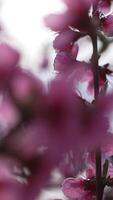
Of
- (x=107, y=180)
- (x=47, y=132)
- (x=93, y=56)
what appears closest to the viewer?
(x=47, y=132)

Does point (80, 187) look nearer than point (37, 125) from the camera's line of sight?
No

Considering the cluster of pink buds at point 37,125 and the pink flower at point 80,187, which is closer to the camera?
the cluster of pink buds at point 37,125

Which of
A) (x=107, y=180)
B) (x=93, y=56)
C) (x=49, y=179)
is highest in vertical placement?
(x=93, y=56)

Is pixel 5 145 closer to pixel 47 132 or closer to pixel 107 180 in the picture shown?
pixel 47 132

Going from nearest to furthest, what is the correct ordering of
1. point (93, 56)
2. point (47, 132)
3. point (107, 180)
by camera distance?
point (47, 132), point (93, 56), point (107, 180)

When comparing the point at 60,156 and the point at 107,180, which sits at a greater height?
the point at 107,180

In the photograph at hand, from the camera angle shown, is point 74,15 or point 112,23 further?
point 112,23

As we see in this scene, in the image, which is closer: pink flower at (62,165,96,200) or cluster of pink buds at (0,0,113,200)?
cluster of pink buds at (0,0,113,200)

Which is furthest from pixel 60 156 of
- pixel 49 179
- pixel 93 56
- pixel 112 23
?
pixel 112 23

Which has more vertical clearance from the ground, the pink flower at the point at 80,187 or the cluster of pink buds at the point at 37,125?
the pink flower at the point at 80,187

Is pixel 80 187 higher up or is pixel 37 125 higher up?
pixel 80 187

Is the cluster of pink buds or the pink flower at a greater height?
the pink flower
